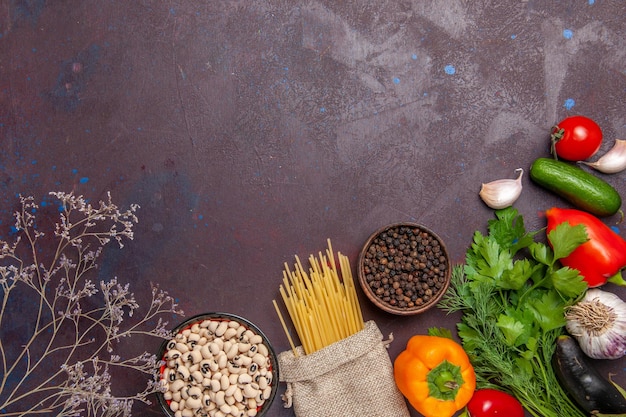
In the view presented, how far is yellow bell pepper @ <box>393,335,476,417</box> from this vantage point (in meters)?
1.77

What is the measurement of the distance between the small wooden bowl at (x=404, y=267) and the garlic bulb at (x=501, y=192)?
27 cm

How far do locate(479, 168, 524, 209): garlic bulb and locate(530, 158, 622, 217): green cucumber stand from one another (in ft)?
0.26

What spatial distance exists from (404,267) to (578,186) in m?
0.65

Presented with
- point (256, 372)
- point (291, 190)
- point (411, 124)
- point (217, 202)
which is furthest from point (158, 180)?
point (411, 124)

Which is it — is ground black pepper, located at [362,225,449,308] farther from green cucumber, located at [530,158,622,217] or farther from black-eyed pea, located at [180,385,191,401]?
black-eyed pea, located at [180,385,191,401]

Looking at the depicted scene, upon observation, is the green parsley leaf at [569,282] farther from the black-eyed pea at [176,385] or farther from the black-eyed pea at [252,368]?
the black-eyed pea at [176,385]

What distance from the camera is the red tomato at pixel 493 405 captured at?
6.03 feet

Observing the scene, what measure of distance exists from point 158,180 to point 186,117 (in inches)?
9.4

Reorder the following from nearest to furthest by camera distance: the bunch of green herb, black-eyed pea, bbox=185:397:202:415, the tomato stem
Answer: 1. black-eyed pea, bbox=185:397:202:415
2. the bunch of green herb
3. the tomato stem

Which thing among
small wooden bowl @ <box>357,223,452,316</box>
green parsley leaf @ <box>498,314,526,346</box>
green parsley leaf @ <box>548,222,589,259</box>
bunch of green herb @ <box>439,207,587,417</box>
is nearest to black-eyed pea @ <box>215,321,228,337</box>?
small wooden bowl @ <box>357,223,452,316</box>

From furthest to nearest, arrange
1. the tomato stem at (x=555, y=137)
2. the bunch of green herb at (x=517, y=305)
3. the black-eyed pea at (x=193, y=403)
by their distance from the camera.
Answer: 1. the tomato stem at (x=555, y=137)
2. the bunch of green herb at (x=517, y=305)
3. the black-eyed pea at (x=193, y=403)

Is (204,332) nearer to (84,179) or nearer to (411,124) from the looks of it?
(84,179)

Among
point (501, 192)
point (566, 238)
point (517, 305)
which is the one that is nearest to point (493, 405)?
point (517, 305)

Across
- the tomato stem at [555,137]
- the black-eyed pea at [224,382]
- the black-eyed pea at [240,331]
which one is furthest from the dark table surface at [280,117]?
the black-eyed pea at [224,382]
